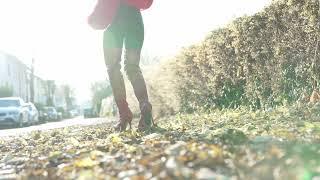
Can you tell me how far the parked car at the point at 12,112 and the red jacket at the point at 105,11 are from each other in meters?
25.1

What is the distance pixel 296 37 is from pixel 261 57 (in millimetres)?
1450

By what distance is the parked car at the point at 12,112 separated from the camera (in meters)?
31.1

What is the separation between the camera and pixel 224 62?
12.7 metres

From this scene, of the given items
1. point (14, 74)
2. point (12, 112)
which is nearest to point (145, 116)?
point (12, 112)

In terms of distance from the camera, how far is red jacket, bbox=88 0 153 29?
266 inches

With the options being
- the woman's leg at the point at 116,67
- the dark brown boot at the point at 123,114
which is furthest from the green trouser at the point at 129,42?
the dark brown boot at the point at 123,114

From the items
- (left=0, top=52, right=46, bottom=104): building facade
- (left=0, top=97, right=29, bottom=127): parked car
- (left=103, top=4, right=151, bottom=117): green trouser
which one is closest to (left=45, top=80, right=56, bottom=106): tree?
(left=0, top=52, right=46, bottom=104): building facade

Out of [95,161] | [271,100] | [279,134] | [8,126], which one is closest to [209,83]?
[271,100]

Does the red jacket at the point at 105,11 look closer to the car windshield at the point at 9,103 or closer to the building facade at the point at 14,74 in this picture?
the car windshield at the point at 9,103

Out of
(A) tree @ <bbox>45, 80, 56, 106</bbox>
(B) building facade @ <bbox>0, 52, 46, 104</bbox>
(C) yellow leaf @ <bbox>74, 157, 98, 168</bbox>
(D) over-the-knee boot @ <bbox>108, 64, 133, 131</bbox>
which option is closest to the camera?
(C) yellow leaf @ <bbox>74, 157, 98, 168</bbox>

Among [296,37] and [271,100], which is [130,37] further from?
[271,100]

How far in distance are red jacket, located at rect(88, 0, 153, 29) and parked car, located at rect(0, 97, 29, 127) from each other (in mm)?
25141

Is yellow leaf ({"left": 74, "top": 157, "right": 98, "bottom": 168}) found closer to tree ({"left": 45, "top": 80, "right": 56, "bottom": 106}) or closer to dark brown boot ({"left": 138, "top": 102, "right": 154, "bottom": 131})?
dark brown boot ({"left": 138, "top": 102, "right": 154, "bottom": 131})

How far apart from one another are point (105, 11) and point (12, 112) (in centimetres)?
2561
